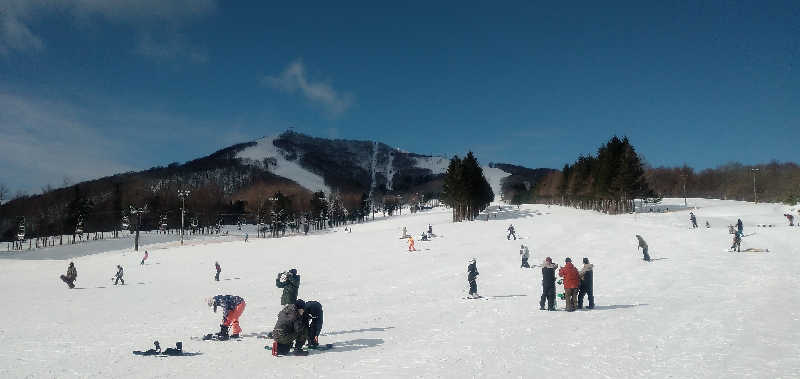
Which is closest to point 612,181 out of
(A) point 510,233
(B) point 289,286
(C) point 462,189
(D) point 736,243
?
(C) point 462,189

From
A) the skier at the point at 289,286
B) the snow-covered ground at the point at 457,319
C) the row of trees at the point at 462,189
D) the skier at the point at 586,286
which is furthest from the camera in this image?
the row of trees at the point at 462,189

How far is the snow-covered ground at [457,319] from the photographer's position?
28.3 feet

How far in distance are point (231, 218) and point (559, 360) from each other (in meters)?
152

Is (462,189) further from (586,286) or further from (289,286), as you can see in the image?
(289,286)

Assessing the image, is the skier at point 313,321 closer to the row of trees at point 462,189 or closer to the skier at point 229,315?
the skier at point 229,315

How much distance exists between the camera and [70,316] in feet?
56.1

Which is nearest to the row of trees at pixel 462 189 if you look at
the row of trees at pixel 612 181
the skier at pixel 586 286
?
the row of trees at pixel 612 181

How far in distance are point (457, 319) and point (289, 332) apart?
5567 millimetres

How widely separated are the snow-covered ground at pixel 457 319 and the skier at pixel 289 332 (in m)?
0.37

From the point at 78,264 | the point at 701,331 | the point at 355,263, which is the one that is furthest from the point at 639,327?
the point at 78,264

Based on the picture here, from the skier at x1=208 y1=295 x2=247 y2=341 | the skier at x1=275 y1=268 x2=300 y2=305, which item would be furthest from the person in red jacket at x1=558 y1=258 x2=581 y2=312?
the skier at x1=208 y1=295 x2=247 y2=341

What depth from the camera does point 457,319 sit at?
1361 cm

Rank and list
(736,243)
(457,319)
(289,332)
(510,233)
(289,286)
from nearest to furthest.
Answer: (289,332) → (289,286) → (457,319) → (736,243) → (510,233)

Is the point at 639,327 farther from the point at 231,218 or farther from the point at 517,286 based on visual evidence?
the point at 231,218
